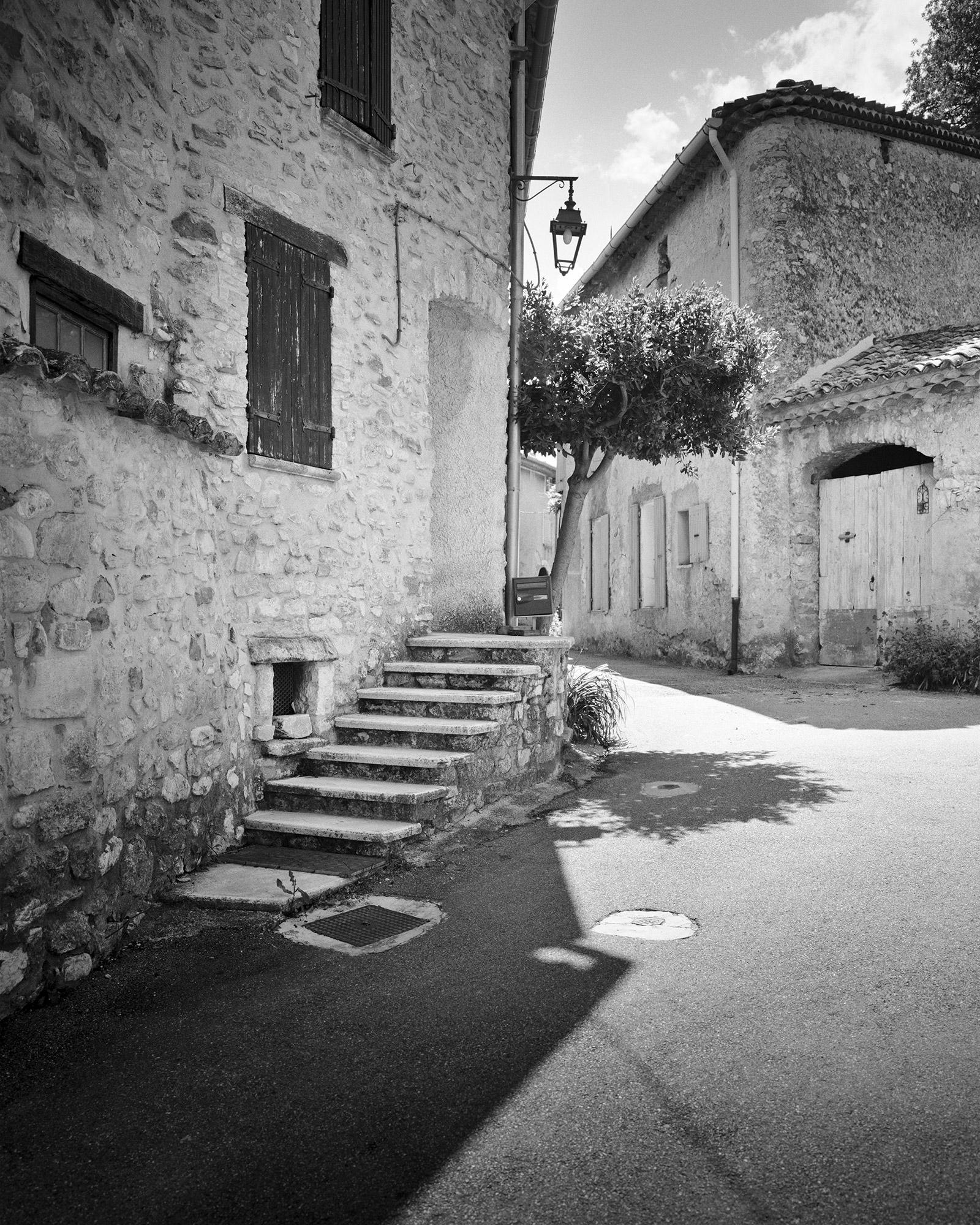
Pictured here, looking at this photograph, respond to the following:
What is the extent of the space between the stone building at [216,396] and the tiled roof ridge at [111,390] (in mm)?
14

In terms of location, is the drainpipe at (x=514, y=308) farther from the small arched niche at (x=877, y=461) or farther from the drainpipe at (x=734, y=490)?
the small arched niche at (x=877, y=461)

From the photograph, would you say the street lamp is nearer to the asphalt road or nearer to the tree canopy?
the asphalt road

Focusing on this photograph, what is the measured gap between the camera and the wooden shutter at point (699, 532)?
13.5 meters

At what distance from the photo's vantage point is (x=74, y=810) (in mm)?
3410

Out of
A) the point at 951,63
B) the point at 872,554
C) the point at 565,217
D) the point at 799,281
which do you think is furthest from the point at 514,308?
the point at 951,63

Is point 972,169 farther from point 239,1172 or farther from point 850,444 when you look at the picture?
point 239,1172

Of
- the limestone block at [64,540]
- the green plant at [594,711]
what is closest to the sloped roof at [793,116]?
the green plant at [594,711]

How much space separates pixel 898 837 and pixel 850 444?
8157 mm

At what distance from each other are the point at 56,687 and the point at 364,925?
5.13 ft

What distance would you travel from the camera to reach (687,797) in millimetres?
5875

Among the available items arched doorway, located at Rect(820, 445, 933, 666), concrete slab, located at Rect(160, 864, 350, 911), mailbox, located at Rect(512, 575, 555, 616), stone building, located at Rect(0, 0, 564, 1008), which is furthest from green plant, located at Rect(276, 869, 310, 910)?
arched doorway, located at Rect(820, 445, 933, 666)

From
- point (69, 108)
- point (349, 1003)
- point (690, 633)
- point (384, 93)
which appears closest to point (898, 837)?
point (349, 1003)

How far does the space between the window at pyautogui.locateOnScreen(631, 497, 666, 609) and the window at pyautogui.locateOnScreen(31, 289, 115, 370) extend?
38.1 feet

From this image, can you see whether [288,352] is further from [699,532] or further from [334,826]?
[699,532]
